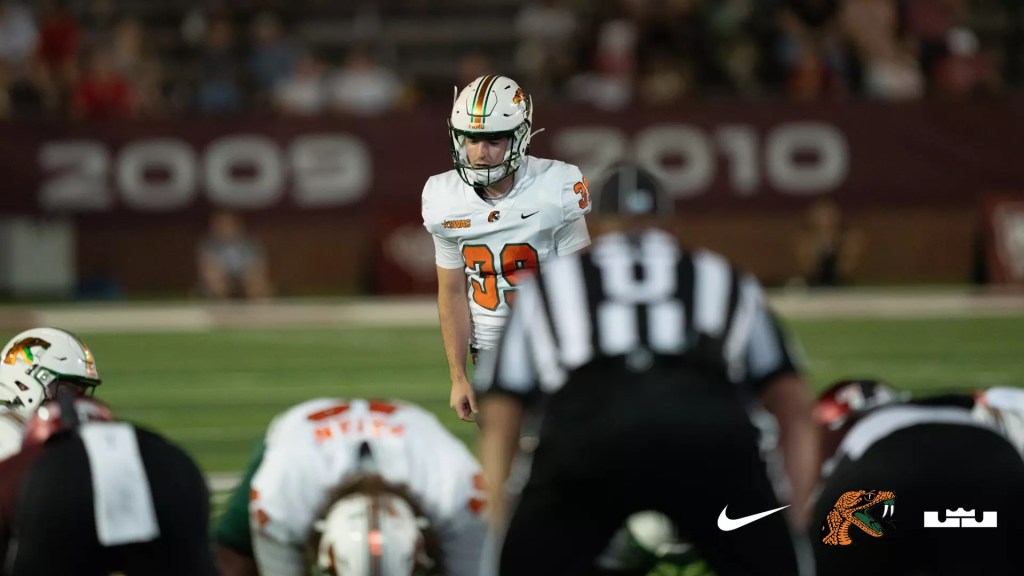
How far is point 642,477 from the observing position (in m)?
3.49

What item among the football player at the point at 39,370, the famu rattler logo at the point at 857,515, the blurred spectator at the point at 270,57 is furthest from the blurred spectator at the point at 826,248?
the famu rattler logo at the point at 857,515

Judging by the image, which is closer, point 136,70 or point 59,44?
point 136,70

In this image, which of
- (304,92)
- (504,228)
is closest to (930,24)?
(304,92)

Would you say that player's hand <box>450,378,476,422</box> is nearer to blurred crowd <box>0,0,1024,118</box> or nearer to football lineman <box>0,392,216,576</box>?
football lineman <box>0,392,216,576</box>

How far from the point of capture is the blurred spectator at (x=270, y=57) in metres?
20.6

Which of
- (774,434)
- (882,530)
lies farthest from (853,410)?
(774,434)

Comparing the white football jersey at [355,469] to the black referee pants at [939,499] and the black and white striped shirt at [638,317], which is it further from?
the black referee pants at [939,499]

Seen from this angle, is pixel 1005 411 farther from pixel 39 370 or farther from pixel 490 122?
pixel 39 370

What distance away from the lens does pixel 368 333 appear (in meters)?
15.6

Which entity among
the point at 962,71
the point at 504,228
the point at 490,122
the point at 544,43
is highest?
the point at 490,122

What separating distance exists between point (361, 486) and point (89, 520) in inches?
25.9

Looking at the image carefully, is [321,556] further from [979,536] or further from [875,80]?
[875,80]

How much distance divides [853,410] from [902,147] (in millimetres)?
14428

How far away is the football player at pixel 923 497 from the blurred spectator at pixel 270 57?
657 inches
